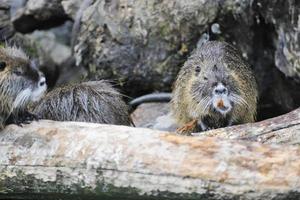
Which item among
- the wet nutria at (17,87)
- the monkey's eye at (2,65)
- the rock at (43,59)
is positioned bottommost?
the rock at (43,59)

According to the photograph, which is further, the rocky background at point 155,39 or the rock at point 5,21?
the rock at point 5,21

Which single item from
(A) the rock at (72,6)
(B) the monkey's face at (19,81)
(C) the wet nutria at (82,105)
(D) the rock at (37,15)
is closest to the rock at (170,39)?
(A) the rock at (72,6)

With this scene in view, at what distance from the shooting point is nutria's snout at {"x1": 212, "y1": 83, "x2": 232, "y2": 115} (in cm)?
548

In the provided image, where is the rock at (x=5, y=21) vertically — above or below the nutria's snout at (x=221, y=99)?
below

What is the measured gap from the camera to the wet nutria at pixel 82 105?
17.6 ft

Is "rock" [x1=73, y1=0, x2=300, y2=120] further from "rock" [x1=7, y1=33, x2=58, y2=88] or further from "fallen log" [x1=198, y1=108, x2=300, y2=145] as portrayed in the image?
"fallen log" [x1=198, y1=108, x2=300, y2=145]

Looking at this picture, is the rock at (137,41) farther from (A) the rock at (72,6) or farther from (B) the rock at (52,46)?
(B) the rock at (52,46)

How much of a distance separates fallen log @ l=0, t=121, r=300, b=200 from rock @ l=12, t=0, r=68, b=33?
344 centimetres

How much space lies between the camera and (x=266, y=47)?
21.7 ft

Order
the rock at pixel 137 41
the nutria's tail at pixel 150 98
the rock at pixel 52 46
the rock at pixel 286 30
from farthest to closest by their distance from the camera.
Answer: the rock at pixel 52 46, the nutria's tail at pixel 150 98, the rock at pixel 137 41, the rock at pixel 286 30

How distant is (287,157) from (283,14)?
244cm

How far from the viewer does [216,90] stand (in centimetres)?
548

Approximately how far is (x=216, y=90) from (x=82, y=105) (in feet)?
3.04

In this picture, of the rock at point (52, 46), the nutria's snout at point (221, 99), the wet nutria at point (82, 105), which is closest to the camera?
the wet nutria at point (82, 105)
